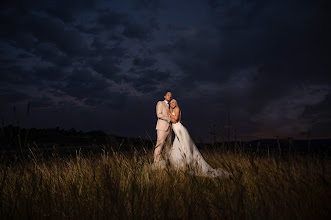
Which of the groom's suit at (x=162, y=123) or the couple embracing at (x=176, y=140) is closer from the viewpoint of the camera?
the couple embracing at (x=176, y=140)

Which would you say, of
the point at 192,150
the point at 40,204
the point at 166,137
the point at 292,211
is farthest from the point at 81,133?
the point at 292,211

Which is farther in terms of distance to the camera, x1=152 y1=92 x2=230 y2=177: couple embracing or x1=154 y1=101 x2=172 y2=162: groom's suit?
x1=154 y1=101 x2=172 y2=162: groom's suit

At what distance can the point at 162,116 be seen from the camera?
23.7ft

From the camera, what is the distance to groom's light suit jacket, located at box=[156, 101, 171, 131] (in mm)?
7215

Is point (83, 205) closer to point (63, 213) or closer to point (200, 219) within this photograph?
point (63, 213)

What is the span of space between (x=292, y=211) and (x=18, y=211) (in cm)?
292

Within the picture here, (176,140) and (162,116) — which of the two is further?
(162,116)

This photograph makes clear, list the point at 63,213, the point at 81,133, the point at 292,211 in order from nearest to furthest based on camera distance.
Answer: the point at 292,211 < the point at 63,213 < the point at 81,133

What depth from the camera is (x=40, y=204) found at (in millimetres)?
2779

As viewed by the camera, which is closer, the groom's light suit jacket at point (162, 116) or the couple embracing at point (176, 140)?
the couple embracing at point (176, 140)

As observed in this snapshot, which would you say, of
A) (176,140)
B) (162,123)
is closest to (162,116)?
(162,123)

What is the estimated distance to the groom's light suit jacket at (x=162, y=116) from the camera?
7.21 m

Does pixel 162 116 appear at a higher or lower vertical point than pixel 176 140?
higher

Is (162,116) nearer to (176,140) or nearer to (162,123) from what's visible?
(162,123)
